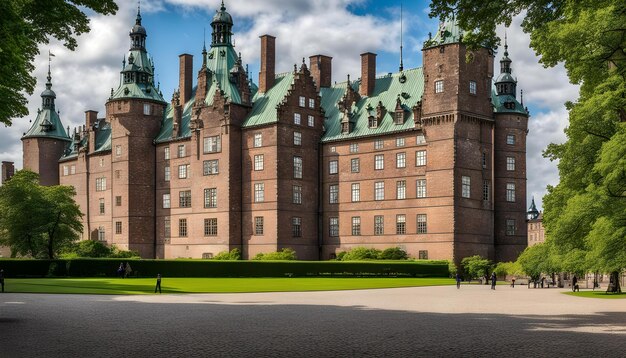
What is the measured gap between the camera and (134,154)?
278ft

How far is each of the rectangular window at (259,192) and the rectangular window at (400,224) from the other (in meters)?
13.2

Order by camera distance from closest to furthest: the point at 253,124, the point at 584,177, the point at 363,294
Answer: the point at 584,177 < the point at 363,294 < the point at 253,124

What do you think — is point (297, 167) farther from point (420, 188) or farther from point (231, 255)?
point (420, 188)

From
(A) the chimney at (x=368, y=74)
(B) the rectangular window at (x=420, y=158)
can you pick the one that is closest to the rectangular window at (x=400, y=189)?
(B) the rectangular window at (x=420, y=158)

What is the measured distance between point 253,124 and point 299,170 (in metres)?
6.35

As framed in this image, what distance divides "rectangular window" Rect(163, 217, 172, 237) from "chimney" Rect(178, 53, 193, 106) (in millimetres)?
13124

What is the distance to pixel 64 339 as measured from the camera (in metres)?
20.3

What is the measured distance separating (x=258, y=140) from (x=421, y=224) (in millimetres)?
18012

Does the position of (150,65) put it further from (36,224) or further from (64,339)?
(64,339)

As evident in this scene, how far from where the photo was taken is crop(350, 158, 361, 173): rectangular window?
247 ft

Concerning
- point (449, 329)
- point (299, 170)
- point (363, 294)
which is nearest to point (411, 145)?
point (299, 170)

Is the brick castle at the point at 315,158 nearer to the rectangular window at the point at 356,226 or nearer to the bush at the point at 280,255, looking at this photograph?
the rectangular window at the point at 356,226

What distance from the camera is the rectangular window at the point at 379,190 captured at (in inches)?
2881

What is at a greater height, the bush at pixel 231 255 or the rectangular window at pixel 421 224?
the rectangular window at pixel 421 224
